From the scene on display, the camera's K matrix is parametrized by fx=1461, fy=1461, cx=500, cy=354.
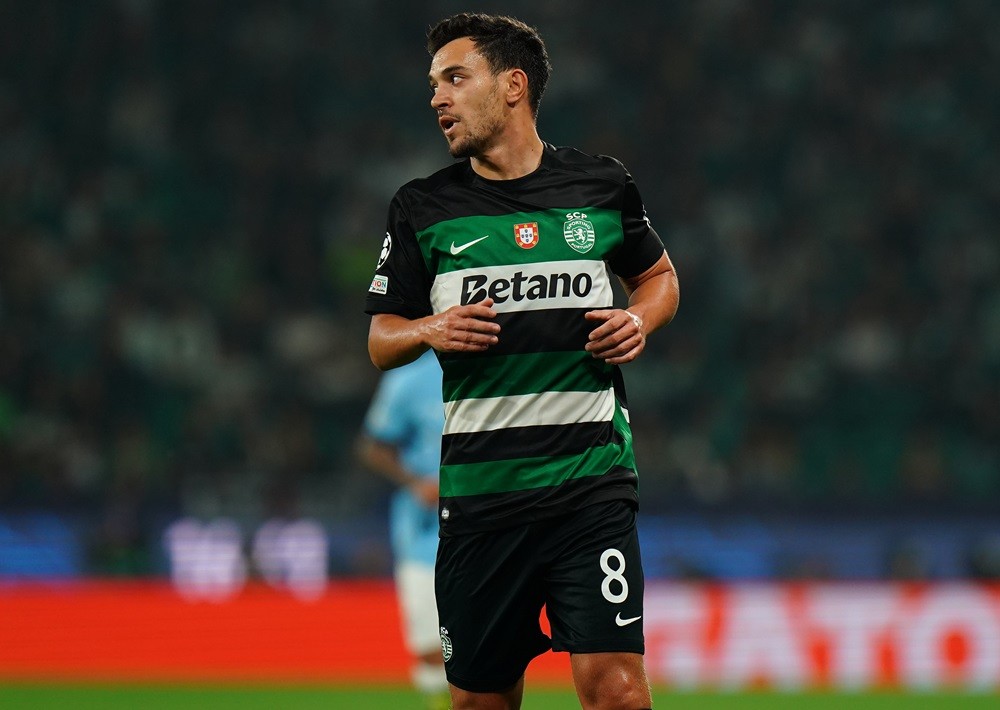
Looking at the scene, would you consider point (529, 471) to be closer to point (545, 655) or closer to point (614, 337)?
point (614, 337)

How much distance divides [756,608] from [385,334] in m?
6.13

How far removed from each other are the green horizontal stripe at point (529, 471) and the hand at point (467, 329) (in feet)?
1.19

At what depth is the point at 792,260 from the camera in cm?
1423

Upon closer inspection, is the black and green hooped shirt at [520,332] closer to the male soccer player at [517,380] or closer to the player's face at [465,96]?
the male soccer player at [517,380]

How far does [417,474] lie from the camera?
7027 millimetres

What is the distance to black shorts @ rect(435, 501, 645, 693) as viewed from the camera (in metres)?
3.79

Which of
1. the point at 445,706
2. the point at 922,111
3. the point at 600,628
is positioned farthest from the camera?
the point at 922,111

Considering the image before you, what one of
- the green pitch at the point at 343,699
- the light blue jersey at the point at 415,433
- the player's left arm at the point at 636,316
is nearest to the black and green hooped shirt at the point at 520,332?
the player's left arm at the point at 636,316

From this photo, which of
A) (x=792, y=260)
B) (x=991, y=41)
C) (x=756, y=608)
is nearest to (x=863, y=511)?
(x=756, y=608)

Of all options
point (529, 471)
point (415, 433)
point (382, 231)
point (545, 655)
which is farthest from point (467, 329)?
point (382, 231)

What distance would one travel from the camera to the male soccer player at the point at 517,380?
3.81 metres

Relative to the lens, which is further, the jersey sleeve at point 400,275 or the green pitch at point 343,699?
the green pitch at point 343,699

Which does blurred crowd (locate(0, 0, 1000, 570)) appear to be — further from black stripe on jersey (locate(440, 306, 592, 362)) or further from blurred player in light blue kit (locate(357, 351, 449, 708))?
black stripe on jersey (locate(440, 306, 592, 362))

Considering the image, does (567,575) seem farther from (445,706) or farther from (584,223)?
(445,706)
